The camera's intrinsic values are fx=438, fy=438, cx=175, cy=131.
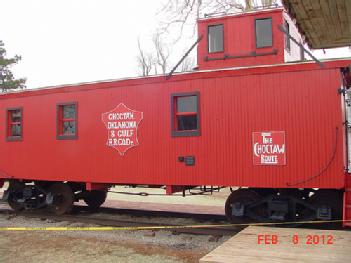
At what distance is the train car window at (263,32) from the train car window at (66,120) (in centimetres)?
470

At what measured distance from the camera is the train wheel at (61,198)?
1112cm

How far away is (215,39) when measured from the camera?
1016 centimetres

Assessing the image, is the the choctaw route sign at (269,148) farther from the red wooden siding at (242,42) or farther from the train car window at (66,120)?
the train car window at (66,120)

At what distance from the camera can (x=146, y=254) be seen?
23.4 feet

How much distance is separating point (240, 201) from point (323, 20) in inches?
166

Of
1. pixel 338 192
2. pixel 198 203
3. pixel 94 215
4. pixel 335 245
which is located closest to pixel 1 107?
pixel 94 215

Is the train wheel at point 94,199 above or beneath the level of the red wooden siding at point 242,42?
beneath

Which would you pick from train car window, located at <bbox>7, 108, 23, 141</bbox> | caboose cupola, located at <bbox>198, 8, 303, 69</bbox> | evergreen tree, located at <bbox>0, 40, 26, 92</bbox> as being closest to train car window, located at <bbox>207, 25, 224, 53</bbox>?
caboose cupola, located at <bbox>198, 8, 303, 69</bbox>

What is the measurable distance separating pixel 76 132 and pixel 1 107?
3.08 m

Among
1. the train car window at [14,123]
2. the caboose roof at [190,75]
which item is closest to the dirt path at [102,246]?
the caboose roof at [190,75]

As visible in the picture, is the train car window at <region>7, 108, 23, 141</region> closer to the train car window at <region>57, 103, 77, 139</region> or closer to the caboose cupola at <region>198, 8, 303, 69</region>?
the train car window at <region>57, 103, 77, 139</region>

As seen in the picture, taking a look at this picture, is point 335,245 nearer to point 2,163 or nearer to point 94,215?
point 94,215

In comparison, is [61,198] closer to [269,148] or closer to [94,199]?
[94,199]

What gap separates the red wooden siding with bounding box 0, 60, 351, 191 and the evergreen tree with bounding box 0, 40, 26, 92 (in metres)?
31.5
